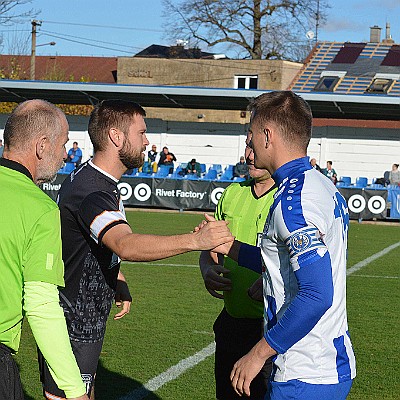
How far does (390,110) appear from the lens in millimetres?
32188

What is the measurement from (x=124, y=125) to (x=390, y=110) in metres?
28.9

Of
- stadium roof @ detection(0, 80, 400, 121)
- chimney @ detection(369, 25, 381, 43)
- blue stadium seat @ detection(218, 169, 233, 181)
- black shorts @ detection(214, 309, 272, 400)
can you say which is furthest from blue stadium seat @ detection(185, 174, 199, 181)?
chimney @ detection(369, 25, 381, 43)

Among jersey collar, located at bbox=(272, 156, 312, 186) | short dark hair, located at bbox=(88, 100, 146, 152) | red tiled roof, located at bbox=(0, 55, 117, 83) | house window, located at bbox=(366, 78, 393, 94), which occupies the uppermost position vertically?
red tiled roof, located at bbox=(0, 55, 117, 83)

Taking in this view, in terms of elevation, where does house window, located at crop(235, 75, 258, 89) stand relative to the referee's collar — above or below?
above

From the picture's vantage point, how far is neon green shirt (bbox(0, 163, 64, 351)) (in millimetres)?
3275

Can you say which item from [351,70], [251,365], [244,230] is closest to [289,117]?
[251,365]

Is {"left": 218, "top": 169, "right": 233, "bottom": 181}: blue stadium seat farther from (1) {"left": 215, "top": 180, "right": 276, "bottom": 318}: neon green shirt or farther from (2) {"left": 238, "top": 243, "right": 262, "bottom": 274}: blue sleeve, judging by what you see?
(2) {"left": 238, "top": 243, "right": 262, "bottom": 274}: blue sleeve

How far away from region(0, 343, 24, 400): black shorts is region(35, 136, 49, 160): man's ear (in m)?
0.82

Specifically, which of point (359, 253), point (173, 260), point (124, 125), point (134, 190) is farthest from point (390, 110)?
point (124, 125)

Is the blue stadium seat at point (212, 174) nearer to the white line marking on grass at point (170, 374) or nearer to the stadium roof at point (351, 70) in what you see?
the stadium roof at point (351, 70)

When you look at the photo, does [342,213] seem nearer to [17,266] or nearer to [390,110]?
[17,266]

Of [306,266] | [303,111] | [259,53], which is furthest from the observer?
[259,53]

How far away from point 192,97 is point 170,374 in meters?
25.8

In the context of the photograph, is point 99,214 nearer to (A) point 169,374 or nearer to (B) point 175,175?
(A) point 169,374
